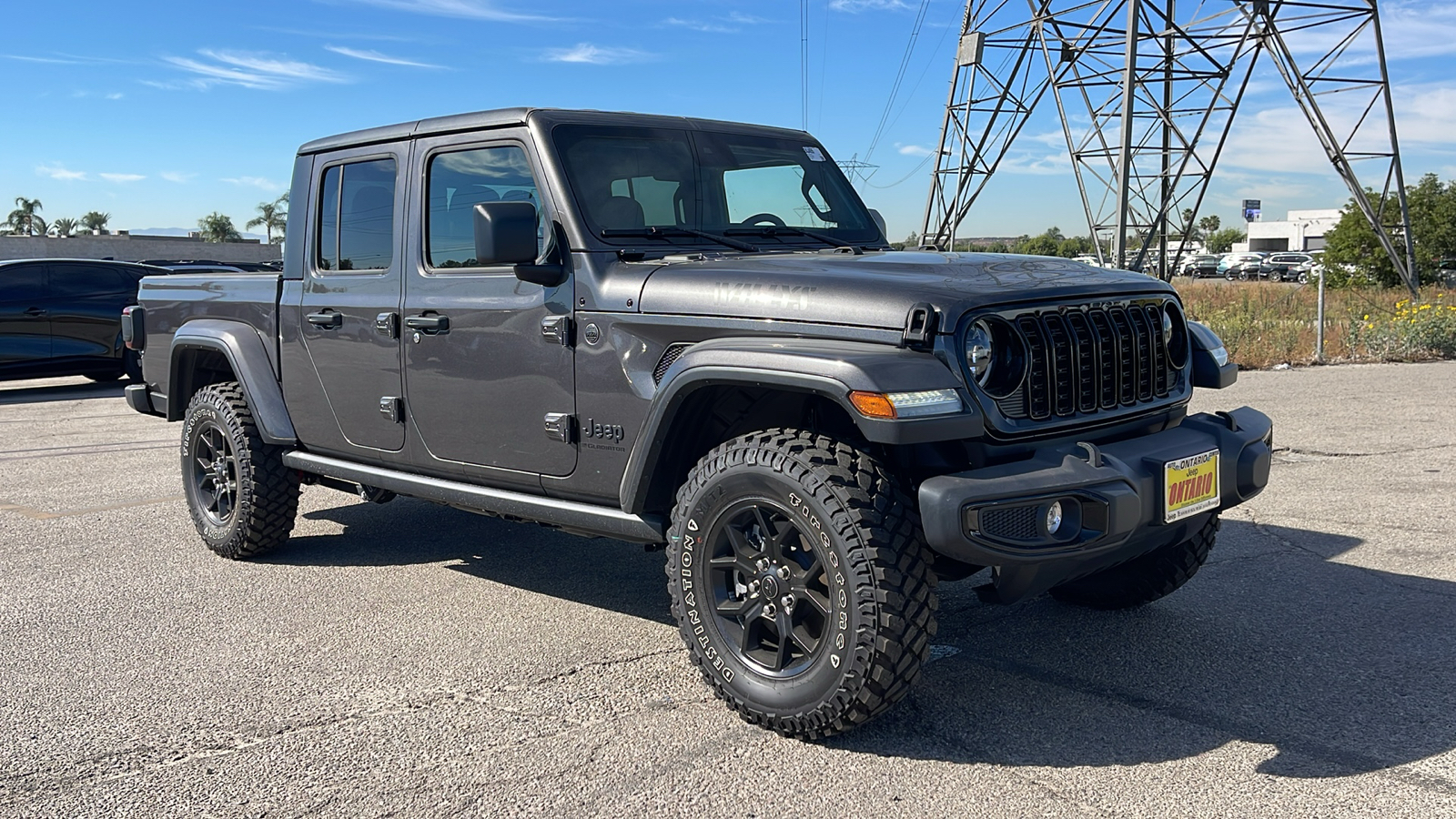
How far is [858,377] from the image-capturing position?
3.26 m

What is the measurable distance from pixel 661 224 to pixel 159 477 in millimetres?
5160

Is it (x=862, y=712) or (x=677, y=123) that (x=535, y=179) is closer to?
(x=677, y=123)

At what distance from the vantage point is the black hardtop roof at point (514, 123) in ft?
15.0

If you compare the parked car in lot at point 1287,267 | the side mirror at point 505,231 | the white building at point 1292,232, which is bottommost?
the side mirror at point 505,231

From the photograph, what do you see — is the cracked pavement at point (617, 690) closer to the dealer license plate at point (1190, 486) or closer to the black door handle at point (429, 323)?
the dealer license plate at point (1190, 486)

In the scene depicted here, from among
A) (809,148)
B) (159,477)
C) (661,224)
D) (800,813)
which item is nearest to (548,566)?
(661,224)

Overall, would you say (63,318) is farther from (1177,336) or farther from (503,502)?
(1177,336)

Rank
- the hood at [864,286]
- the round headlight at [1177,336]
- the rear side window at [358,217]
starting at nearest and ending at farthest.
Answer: the hood at [864,286] < the round headlight at [1177,336] < the rear side window at [358,217]

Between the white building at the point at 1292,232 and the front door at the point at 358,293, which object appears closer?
the front door at the point at 358,293

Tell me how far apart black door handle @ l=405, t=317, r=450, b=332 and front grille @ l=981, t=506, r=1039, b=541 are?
2344 millimetres

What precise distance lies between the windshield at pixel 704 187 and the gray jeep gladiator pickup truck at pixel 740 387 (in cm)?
1

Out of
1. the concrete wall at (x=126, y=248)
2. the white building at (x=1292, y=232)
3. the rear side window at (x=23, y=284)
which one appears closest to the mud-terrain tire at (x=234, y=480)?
the rear side window at (x=23, y=284)

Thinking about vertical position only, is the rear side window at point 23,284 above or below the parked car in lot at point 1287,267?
below

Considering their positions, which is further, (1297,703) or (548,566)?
(548,566)
